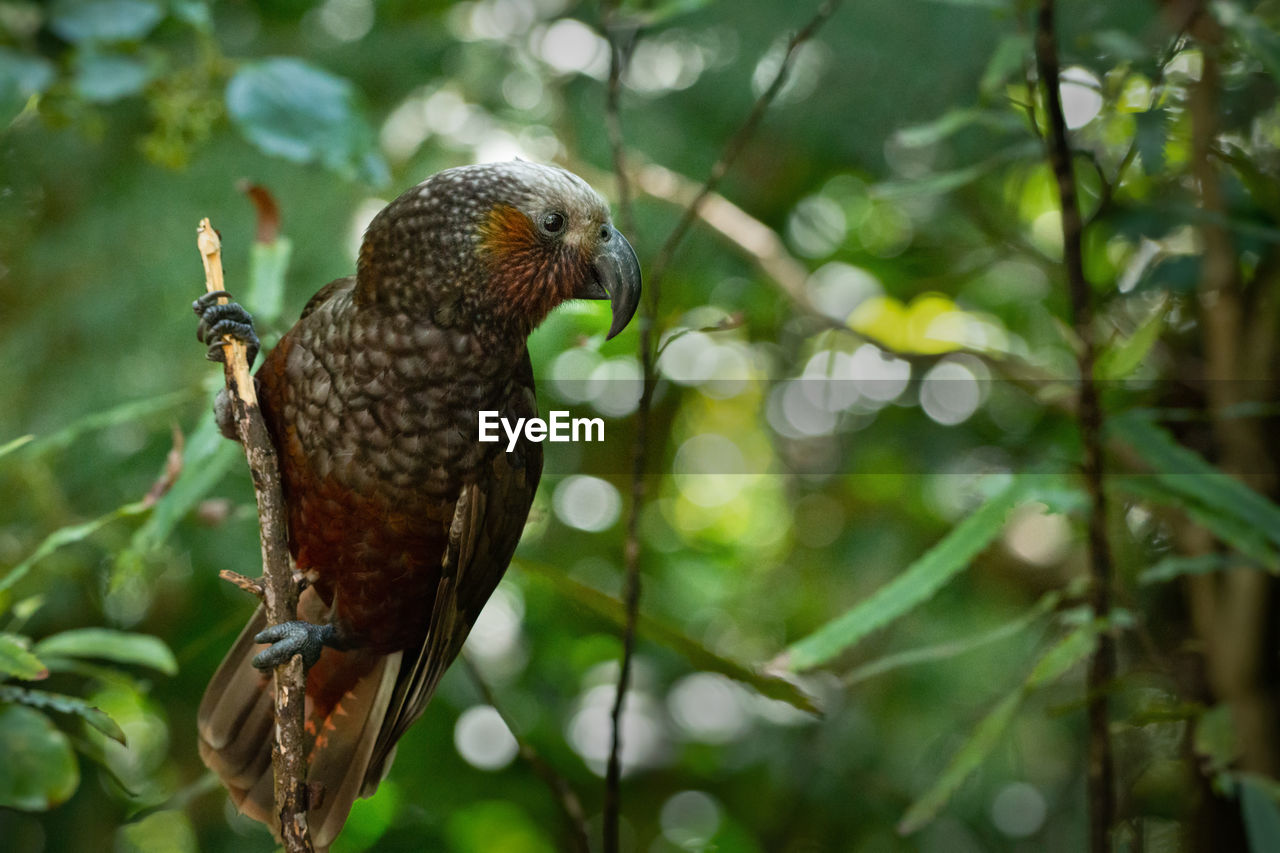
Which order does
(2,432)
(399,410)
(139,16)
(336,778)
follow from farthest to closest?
1. (2,432)
2. (139,16)
3. (336,778)
4. (399,410)

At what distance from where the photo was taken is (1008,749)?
2.83m

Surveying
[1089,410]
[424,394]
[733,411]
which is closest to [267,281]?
[424,394]

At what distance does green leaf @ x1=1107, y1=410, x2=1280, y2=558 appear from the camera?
121 centimetres

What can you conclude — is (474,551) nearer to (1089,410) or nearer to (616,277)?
(616,277)

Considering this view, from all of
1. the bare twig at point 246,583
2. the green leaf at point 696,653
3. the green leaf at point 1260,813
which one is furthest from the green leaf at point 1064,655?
the bare twig at point 246,583

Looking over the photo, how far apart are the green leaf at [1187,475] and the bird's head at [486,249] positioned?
726 millimetres

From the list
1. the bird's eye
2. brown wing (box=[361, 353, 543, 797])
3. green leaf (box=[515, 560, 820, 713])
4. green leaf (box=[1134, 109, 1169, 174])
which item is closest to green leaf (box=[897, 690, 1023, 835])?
green leaf (box=[515, 560, 820, 713])

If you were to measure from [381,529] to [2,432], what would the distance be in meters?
1.67

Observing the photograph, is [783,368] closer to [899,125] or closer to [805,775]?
[899,125]

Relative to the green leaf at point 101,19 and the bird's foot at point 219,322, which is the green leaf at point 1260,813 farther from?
the green leaf at point 101,19

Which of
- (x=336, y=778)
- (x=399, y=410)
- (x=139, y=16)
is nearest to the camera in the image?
(x=399, y=410)

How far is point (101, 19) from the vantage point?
144 cm

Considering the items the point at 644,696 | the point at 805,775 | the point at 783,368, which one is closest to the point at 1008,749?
the point at 805,775

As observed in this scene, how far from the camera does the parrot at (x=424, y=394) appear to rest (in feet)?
3.14
